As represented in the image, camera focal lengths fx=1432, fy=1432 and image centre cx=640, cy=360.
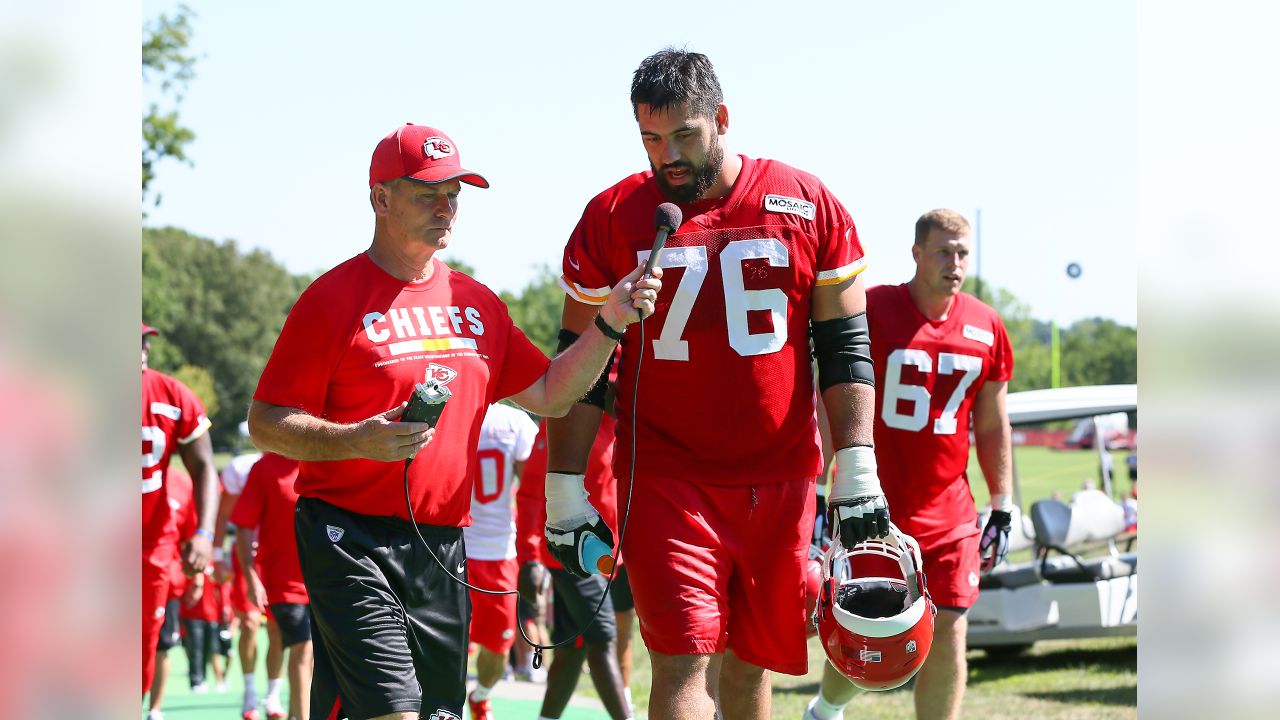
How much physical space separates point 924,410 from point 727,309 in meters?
2.64

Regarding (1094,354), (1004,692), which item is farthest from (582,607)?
(1094,354)

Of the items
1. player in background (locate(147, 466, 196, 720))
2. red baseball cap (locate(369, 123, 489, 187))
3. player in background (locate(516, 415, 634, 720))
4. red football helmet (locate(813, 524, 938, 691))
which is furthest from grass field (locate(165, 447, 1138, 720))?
red baseball cap (locate(369, 123, 489, 187))

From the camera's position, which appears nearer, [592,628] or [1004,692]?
[592,628]

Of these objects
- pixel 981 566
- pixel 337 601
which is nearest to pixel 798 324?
pixel 337 601

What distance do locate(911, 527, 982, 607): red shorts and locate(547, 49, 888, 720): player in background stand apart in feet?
7.61

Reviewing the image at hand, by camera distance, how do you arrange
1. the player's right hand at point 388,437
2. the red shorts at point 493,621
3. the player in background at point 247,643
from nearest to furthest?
the player's right hand at point 388,437 → the red shorts at point 493,621 → the player in background at point 247,643

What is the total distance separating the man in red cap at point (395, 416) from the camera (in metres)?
4.63

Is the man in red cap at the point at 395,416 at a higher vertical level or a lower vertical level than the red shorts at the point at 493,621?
higher

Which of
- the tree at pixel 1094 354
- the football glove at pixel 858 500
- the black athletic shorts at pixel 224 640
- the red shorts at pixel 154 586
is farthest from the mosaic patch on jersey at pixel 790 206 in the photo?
the tree at pixel 1094 354

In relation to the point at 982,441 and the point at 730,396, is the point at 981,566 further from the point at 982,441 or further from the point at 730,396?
the point at 730,396

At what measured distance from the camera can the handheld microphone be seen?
15.3ft

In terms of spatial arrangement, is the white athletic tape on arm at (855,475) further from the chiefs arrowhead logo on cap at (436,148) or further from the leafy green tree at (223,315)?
the leafy green tree at (223,315)

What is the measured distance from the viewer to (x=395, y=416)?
4445 mm

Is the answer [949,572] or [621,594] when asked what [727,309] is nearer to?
[949,572]
